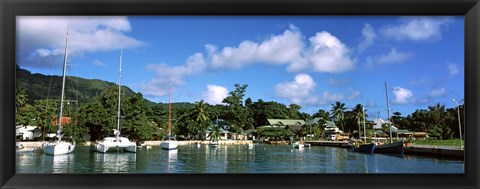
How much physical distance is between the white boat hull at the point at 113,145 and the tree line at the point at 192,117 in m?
1.01

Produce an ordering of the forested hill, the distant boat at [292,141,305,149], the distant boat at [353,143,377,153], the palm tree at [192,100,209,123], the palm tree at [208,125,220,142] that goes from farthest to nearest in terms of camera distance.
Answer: the palm tree at [208,125,220,142]
the distant boat at [292,141,305,149]
the palm tree at [192,100,209,123]
the distant boat at [353,143,377,153]
the forested hill

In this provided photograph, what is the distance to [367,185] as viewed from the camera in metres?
2.18

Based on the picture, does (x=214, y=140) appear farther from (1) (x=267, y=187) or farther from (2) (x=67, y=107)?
(1) (x=267, y=187)

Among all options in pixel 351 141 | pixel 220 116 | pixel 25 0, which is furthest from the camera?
pixel 351 141

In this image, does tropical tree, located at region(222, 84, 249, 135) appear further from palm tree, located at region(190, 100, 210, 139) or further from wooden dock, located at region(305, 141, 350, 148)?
wooden dock, located at region(305, 141, 350, 148)

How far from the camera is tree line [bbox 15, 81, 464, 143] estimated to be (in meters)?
11.9

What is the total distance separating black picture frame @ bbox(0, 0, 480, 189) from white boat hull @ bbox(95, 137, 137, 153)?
12141 millimetres

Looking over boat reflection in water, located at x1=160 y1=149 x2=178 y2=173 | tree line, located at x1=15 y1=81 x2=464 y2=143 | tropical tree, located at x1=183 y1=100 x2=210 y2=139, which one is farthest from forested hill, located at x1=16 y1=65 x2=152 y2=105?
tropical tree, located at x1=183 y1=100 x2=210 y2=139

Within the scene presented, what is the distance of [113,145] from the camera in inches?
555

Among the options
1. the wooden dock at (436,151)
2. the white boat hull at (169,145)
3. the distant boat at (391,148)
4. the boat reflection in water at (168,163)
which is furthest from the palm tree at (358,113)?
the boat reflection in water at (168,163)

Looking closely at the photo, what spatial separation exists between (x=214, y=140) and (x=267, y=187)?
18880 millimetres

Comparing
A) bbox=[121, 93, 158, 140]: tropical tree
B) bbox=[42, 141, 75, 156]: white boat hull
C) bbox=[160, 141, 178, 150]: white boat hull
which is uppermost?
bbox=[121, 93, 158, 140]: tropical tree

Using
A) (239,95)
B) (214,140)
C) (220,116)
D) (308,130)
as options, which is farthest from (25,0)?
(214,140)

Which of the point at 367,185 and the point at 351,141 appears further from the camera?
the point at 351,141
